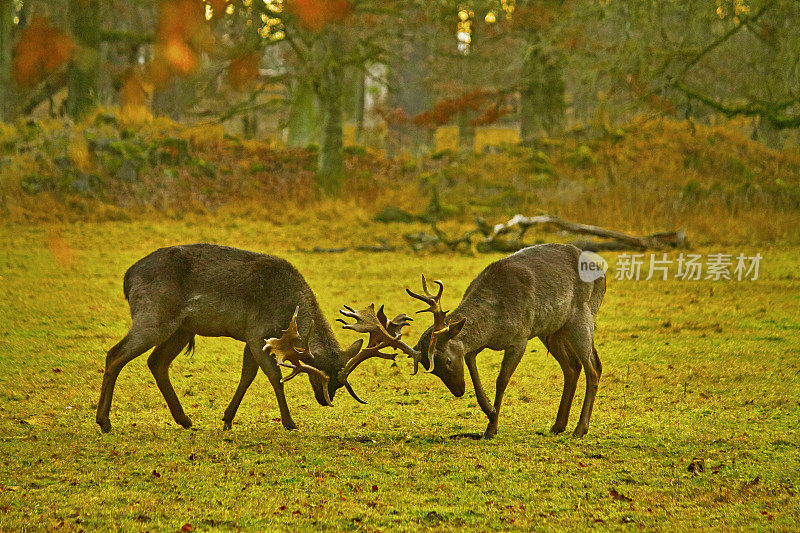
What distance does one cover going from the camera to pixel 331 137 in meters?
24.9

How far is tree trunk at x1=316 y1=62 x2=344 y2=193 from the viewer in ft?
80.8

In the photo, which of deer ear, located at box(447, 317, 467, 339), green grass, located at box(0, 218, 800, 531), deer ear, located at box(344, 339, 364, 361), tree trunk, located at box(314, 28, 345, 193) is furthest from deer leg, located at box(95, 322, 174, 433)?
tree trunk, located at box(314, 28, 345, 193)

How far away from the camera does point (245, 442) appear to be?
7.73 meters

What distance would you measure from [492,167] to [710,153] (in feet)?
18.3

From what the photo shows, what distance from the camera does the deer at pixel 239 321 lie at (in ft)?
25.9

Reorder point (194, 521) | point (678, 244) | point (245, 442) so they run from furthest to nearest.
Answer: point (678, 244)
point (245, 442)
point (194, 521)

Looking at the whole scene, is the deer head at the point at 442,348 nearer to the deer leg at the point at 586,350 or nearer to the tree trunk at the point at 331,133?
the deer leg at the point at 586,350

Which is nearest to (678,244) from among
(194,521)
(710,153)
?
(710,153)

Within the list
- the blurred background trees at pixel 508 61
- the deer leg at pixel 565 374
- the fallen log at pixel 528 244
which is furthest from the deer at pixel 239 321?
the fallen log at pixel 528 244

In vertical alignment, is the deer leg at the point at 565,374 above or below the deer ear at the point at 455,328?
below

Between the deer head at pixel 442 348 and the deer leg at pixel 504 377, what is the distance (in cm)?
38

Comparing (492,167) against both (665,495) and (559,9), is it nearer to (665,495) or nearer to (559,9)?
(559,9)

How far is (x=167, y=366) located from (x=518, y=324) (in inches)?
121

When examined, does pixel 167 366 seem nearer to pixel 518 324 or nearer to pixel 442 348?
pixel 442 348
